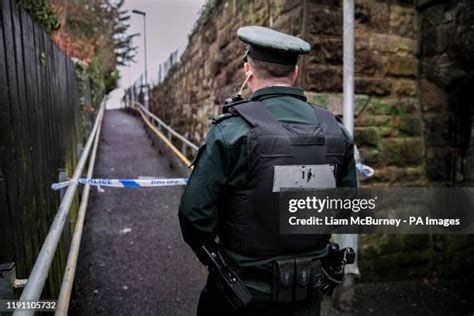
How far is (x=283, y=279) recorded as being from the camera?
67.5 inches

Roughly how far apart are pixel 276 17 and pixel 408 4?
1.34 m

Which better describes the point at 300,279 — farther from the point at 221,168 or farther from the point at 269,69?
the point at 269,69

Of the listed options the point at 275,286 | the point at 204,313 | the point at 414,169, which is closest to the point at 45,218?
the point at 204,313

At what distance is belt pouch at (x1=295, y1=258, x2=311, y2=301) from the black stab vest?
6 cm

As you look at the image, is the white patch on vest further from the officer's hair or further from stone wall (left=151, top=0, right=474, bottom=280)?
stone wall (left=151, top=0, right=474, bottom=280)

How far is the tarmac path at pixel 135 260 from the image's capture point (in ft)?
10.7

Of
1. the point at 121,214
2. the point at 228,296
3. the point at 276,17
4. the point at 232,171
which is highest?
the point at 276,17

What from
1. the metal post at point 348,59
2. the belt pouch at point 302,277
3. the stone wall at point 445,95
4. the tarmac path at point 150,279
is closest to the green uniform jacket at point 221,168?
the belt pouch at point 302,277

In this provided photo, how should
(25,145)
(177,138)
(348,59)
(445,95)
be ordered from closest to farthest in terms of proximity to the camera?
(25,145) → (348,59) → (445,95) → (177,138)

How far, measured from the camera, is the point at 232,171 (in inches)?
68.5

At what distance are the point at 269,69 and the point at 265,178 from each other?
0.54 metres

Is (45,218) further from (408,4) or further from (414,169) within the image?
(408,4)

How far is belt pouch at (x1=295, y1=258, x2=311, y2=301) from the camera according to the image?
175 centimetres

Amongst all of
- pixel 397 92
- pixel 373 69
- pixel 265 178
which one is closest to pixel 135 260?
pixel 265 178
